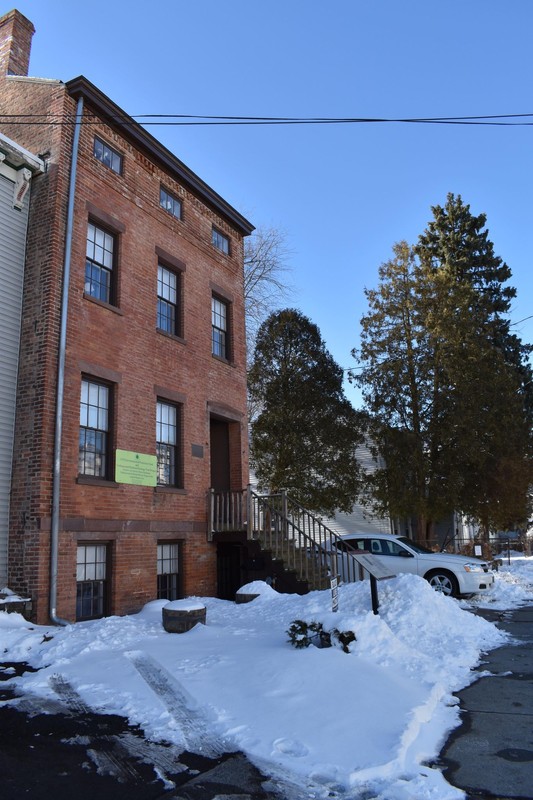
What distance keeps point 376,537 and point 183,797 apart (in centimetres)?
1172

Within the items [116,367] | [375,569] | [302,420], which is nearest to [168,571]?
[116,367]

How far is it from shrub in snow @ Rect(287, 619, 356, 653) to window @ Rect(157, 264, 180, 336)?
8.29 metres

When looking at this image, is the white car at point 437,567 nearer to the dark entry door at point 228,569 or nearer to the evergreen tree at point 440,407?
the dark entry door at point 228,569

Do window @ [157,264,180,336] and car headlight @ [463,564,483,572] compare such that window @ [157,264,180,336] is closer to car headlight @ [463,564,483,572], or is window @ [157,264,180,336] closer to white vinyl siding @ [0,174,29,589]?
white vinyl siding @ [0,174,29,589]

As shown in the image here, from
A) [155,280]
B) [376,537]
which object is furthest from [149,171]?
[376,537]

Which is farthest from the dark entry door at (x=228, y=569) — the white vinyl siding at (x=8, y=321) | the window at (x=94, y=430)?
the white vinyl siding at (x=8, y=321)

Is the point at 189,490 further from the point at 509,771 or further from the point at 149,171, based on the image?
the point at 509,771

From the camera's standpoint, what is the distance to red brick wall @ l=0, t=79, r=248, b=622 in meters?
10.2

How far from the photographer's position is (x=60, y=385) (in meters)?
10.4

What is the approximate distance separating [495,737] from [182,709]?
2681mm

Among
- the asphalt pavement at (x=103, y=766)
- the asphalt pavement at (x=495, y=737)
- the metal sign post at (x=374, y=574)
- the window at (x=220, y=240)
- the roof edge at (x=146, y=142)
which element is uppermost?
the roof edge at (x=146, y=142)

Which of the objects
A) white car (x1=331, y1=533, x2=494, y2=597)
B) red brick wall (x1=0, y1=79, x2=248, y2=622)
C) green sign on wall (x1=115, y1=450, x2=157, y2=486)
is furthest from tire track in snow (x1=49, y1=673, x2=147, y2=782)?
white car (x1=331, y1=533, x2=494, y2=597)

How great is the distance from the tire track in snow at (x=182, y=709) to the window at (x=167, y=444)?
6093 mm

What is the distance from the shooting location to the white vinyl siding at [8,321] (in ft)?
33.4
